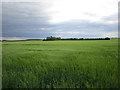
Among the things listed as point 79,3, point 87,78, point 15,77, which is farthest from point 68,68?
point 79,3

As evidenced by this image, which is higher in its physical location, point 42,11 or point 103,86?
point 42,11

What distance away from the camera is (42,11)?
6.38 feet

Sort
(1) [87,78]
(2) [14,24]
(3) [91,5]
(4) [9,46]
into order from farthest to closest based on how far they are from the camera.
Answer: (4) [9,46]
(2) [14,24]
(3) [91,5]
(1) [87,78]

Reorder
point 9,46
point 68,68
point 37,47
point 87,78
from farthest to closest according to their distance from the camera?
1. point 37,47
2. point 9,46
3. point 68,68
4. point 87,78

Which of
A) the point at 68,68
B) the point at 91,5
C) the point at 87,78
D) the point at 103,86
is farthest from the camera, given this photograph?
the point at 91,5

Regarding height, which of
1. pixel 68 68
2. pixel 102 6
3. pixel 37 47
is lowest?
pixel 68 68

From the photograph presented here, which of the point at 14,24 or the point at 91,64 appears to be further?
the point at 14,24

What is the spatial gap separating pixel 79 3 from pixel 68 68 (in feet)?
3.43

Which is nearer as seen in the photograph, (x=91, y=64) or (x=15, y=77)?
(x=15, y=77)

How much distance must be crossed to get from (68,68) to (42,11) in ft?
3.45

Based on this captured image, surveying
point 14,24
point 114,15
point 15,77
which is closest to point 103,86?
point 15,77

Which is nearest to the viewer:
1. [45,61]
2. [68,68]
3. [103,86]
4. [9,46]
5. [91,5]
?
[103,86]

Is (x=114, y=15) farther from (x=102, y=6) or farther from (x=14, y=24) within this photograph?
(x=14, y=24)

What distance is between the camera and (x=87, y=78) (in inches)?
Answer: 55.5
